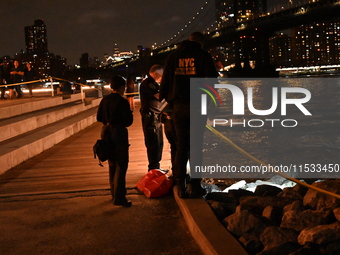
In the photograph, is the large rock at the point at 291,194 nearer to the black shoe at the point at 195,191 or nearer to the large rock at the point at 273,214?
the large rock at the point at 273,214

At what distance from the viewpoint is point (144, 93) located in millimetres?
5934

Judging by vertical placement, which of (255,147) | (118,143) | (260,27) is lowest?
(255,147)

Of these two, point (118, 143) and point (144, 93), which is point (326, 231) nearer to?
point (118, 143)

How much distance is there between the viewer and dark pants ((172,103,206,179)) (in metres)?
4.47

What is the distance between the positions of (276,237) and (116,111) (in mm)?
2003

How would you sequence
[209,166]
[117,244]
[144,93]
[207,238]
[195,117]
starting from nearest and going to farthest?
[207,238] < [117,244] < [195,117] < [144,93] < [209,166]

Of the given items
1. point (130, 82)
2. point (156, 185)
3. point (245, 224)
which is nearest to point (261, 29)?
point (130, 82)

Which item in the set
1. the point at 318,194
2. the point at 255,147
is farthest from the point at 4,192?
the point at 255,147

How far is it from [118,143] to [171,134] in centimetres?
56

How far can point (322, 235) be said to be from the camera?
3568mm

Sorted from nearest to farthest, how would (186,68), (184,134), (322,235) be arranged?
(322,235), (186,68), (184,134)

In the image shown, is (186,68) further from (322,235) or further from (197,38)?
(322,235)

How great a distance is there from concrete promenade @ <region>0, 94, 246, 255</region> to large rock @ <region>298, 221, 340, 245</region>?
2.00ft

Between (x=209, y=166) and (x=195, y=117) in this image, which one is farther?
(x=209, y=166)
